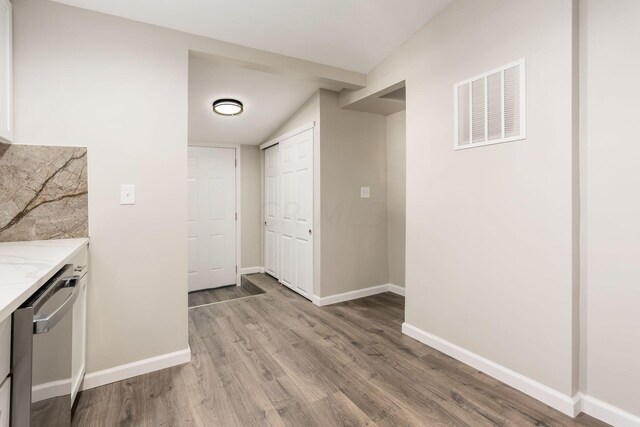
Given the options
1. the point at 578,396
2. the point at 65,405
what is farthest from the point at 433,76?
the point at 65,405

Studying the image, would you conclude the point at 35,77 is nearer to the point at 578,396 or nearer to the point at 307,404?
the point at 307,404

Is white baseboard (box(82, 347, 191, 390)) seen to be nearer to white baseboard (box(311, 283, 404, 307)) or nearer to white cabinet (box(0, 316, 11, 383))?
white cabinet (box(0, 316, 11, 383))

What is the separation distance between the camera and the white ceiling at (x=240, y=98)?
3.07m

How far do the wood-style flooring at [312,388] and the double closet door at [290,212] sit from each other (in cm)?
114

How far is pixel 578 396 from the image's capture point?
1786 millimetres

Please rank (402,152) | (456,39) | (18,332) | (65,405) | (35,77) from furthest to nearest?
1. (402,152)
2. (456,39)
3. (35,77)
4. (65,405)
5. (18,332)

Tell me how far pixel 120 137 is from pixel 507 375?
9.71 feet

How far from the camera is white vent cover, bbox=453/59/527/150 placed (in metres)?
1.97

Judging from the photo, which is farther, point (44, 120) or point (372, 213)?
point (372, 213)

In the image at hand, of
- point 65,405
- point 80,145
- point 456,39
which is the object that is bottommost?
point 65,405

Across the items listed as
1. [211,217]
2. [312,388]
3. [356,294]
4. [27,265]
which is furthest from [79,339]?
[211,217]

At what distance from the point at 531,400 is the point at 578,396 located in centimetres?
23

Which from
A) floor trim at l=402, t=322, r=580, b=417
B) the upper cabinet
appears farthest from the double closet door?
the upper cabinet

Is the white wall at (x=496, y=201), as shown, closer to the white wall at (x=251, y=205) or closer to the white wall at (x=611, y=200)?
the white wall at (x=611, y=200)
